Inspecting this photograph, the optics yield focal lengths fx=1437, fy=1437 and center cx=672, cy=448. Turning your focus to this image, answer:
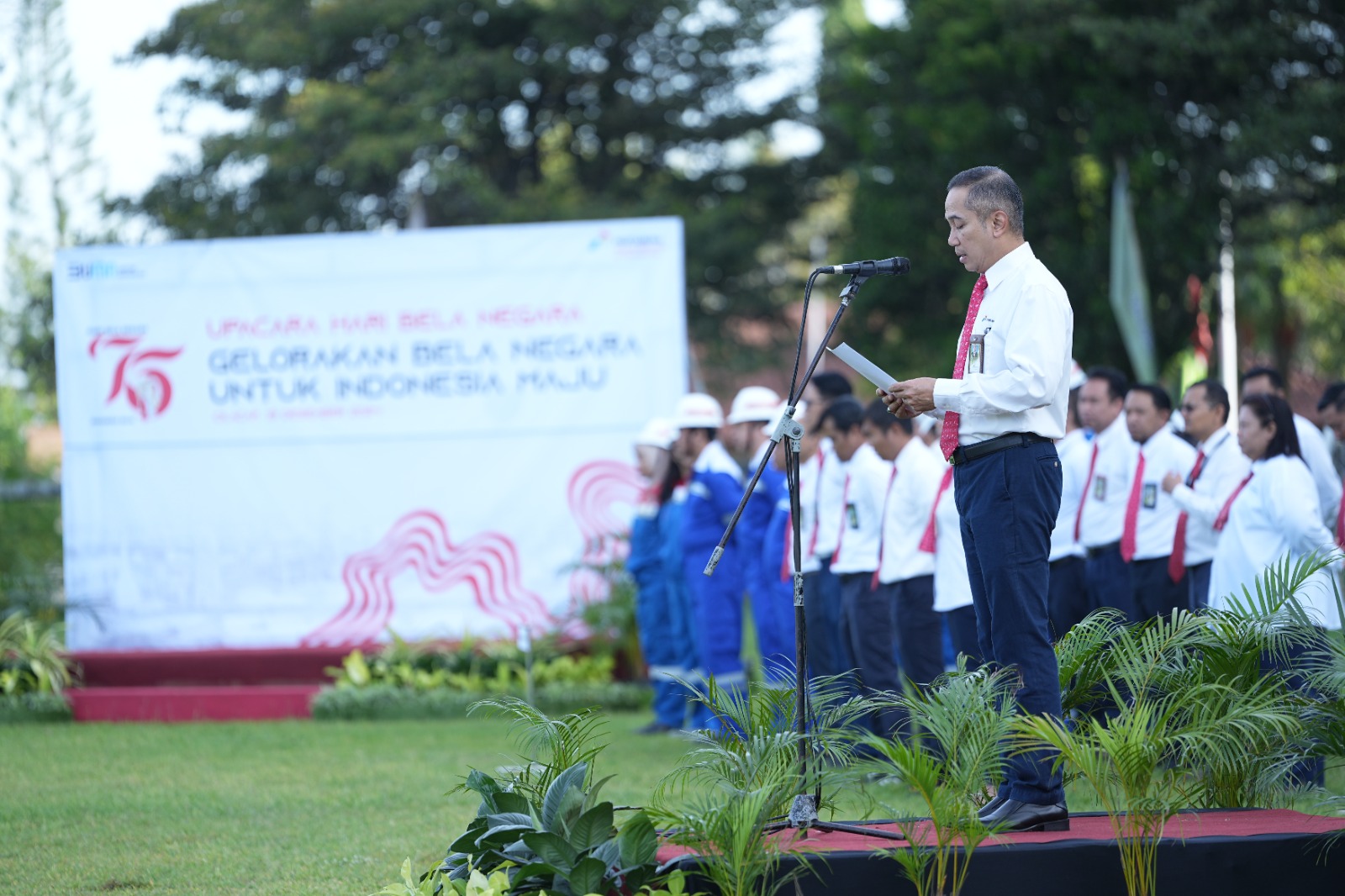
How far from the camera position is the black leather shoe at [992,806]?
4.00 m

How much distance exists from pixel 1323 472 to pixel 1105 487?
1.06 m

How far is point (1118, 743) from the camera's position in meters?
3.75

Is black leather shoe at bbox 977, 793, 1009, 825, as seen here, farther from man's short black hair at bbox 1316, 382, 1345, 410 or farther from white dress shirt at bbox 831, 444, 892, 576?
man's short black hair at bbox 1316, 382, 1345, 410

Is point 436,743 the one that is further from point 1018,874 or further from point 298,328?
point 1018,874

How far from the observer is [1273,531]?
5.98 meters

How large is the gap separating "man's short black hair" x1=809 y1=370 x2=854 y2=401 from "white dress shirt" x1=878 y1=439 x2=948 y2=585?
0.88 m

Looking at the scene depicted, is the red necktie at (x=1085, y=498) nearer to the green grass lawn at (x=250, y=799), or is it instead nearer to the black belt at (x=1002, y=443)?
the green grass lawn at (x=250, y=799)

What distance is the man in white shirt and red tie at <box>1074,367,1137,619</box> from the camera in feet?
24.9

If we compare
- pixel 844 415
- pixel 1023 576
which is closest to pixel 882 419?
pixel 844 415

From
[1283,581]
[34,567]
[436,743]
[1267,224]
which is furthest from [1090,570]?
[1267,224]

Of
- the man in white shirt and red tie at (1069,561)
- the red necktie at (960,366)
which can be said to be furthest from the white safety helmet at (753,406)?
the red necktie at (960,366)

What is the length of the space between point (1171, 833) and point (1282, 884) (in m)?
0.30

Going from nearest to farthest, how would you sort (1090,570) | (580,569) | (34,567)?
(1090,570) → (580,569) → (34,567)

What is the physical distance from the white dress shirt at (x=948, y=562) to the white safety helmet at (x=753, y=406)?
195cm
